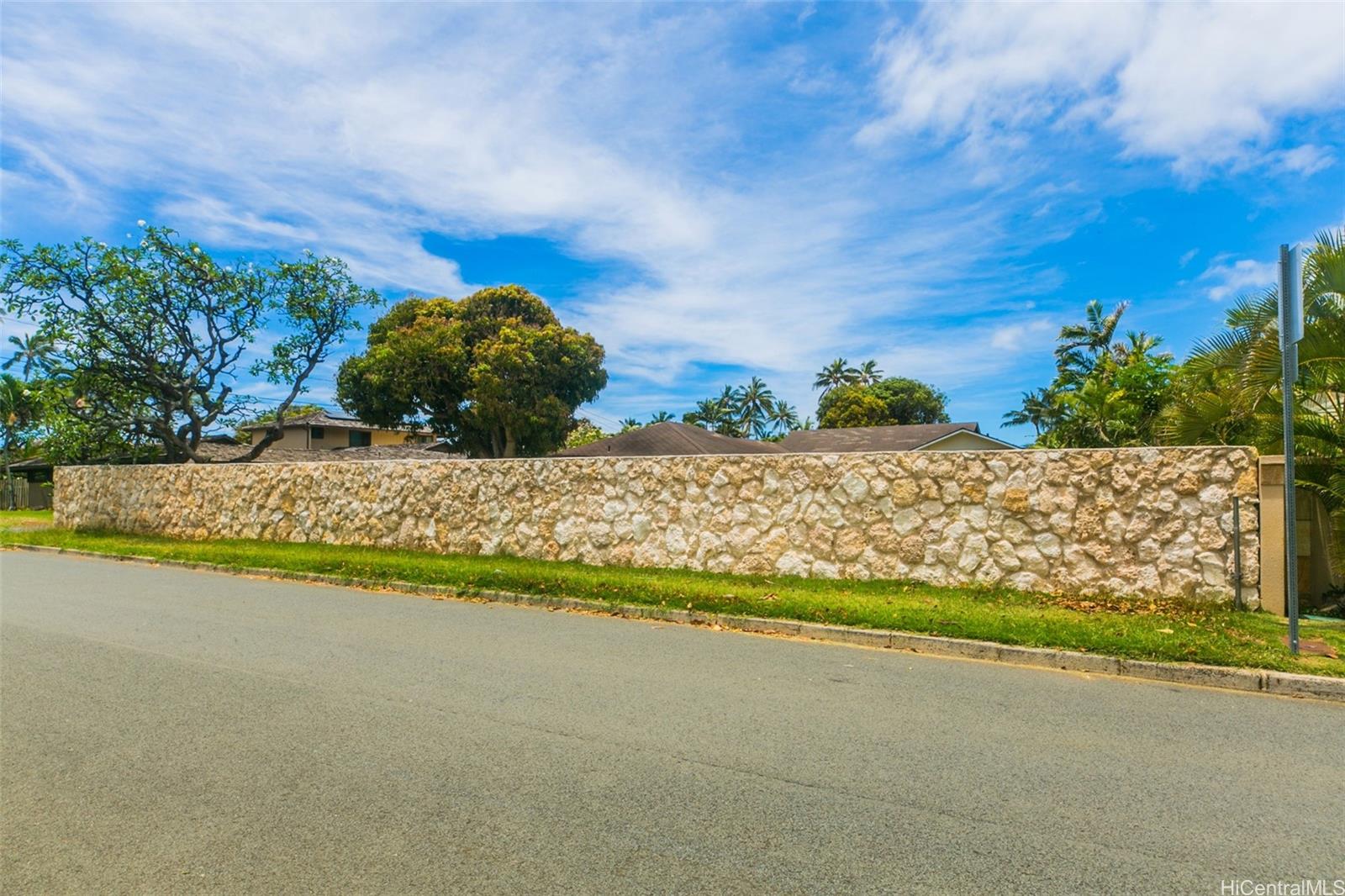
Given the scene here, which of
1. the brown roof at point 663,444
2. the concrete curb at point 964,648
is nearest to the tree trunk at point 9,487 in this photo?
the brown roof at point 663,444

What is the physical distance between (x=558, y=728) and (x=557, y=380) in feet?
126

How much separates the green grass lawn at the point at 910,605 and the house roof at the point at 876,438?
21.6 m

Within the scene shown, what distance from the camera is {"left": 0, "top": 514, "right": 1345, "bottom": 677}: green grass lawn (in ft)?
23.5

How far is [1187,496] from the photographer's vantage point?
30.7 feet

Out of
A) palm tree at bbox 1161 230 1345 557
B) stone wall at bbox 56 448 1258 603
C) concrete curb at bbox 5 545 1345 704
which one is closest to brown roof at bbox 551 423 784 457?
stone wall at bbox 56 448 1258 603

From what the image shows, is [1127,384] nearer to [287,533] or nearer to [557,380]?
[287,533]

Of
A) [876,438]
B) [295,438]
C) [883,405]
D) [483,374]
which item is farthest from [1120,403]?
[295,438]

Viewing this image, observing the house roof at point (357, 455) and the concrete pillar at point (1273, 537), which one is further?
the house roof at point (357, 455)

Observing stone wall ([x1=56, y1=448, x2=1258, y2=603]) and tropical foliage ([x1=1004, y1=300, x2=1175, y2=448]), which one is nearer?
stone wall ([x1=56, y1=448, x2=1258, y2=603])

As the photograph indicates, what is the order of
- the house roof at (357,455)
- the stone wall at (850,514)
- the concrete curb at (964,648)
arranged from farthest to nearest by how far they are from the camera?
the house roof at (357,455) < the stone wall at (850,514) < the concrete curb at (964,648)

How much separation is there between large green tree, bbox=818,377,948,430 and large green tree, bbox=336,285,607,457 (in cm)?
2556

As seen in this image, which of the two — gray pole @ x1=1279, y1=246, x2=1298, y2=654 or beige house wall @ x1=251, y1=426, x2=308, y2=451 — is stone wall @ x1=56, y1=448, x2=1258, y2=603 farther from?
beige house wall @ x1=251, y1=426, x2=308, y2=451

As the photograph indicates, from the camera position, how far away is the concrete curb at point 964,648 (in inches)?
249

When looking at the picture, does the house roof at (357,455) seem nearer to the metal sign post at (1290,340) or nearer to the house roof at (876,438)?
the house roof at (876,438)
